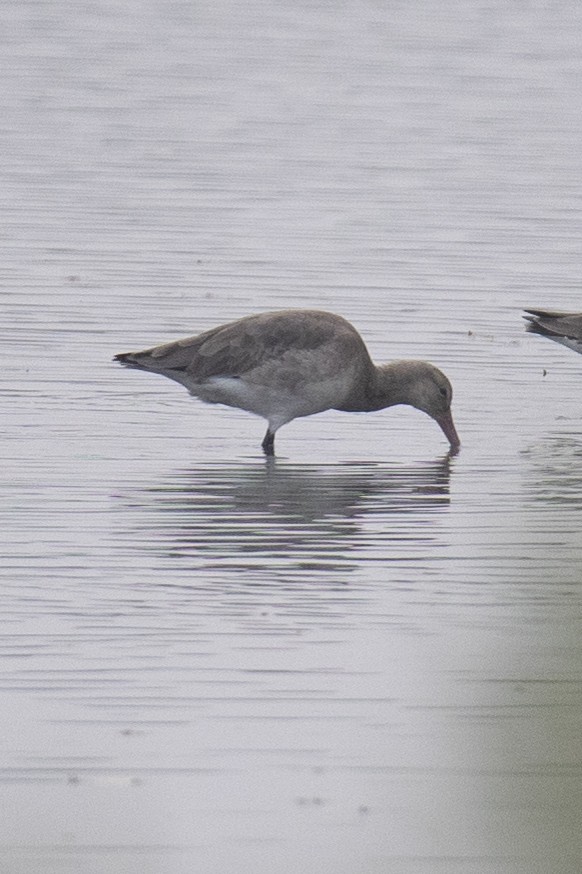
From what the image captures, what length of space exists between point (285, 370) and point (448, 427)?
106 centimetres

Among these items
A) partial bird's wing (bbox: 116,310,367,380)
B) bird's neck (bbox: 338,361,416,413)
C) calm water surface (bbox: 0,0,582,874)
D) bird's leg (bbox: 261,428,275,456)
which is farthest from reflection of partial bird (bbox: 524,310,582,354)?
bird's leg (bbox: 261,428,275,456)

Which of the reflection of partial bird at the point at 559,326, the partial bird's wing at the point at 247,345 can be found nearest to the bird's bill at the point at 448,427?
the partial bird's wing at the point at 247,345

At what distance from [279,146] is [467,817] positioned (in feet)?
65.4

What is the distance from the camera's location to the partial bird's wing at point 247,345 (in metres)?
10.7

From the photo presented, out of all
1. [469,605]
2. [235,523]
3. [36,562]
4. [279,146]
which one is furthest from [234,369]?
[279,146]

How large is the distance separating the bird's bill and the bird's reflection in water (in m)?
Result: 0.33

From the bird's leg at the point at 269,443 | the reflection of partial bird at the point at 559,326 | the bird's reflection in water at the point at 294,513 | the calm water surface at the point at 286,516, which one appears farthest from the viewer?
the reflection of partial bird at the point at 559,326

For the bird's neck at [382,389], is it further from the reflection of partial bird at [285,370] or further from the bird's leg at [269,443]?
the bird's leg at [269,443]

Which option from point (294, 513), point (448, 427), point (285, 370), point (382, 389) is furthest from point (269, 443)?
point (294, 513)

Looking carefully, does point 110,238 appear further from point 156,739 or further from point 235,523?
point 156,739

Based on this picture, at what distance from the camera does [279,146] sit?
22938mm

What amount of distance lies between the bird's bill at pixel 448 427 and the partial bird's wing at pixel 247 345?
24.8 inches

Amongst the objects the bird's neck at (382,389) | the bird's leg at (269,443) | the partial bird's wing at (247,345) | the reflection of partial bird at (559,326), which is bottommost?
the reflection of partial bird at (559,326)

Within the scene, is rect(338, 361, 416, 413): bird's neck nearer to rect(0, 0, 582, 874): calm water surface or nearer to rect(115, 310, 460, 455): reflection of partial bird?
rect(115, 310, 460, 455): reflection of partial bird
